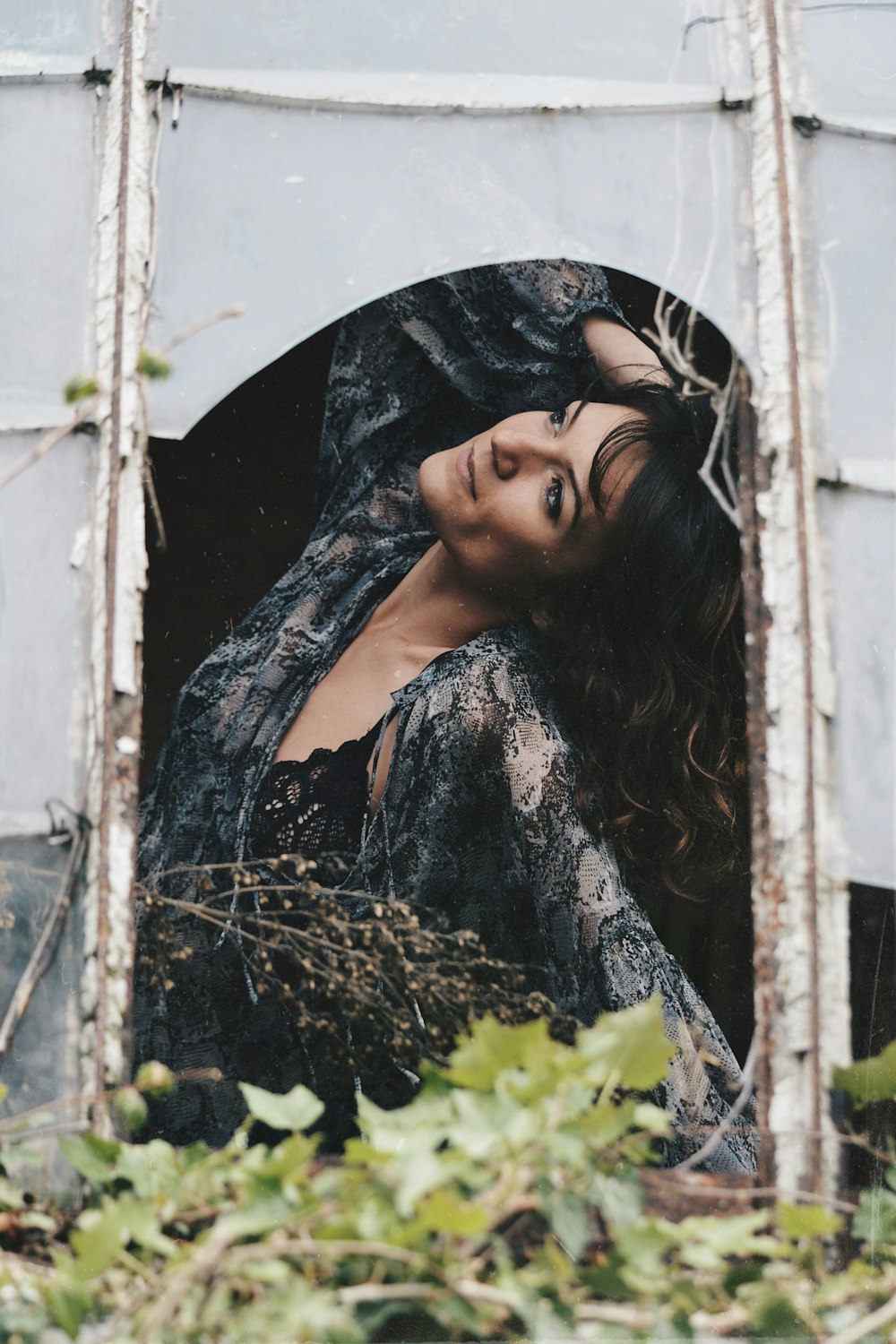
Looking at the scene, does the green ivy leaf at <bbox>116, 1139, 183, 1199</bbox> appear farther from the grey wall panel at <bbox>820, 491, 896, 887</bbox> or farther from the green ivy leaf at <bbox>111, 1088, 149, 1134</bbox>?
the grey wall panel at <bbox>820, 491, 896, 887</bbox>

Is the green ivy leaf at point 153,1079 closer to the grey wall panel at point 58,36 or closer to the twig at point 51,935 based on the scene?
the twig at point 51,935

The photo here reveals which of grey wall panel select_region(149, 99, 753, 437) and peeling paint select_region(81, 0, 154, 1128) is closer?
peeling paint select_region(81, 0, 154, 1128)

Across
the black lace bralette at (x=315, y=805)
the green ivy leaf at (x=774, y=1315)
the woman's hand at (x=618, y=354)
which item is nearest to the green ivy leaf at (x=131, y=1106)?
the green ivy leaf at (x=774, y=1315)

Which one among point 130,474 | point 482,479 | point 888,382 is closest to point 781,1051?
point 888,382

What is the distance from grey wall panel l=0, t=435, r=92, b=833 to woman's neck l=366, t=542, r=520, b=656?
103 centimetres

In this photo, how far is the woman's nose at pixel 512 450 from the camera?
1.91m

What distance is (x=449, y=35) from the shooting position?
1.30 m

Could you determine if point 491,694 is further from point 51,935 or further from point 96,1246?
point 96,1246

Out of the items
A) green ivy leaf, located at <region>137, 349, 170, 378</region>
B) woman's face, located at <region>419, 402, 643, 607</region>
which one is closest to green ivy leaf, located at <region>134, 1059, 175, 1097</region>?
green ivy leaf, located at <region>137, 349, 170, 378</region>

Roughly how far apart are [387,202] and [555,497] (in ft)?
2.32

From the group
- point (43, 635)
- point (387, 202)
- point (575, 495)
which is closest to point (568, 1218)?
point (43, 635)

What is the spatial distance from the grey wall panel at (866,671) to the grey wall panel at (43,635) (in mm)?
654

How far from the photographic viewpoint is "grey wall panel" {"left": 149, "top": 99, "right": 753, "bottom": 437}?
124cm

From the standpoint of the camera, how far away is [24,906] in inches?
42.3
